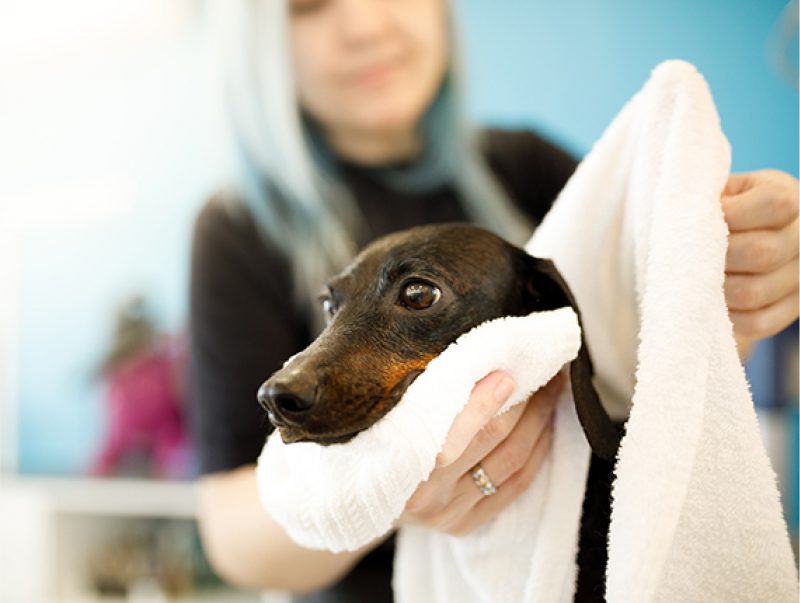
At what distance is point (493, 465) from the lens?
1.77 feet

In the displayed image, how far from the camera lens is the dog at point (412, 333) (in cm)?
44

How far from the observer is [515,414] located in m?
0.52

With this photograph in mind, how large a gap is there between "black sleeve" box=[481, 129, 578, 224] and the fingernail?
0.22 meters

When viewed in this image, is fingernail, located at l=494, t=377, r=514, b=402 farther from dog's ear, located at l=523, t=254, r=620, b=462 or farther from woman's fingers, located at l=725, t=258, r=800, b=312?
woman's fingers, located at l=725, t=258, r=800, b=312

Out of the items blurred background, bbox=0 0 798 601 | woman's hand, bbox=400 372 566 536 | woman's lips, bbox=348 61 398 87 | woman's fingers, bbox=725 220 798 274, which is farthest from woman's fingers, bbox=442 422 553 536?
blurred background, bbox=0 0 798 601

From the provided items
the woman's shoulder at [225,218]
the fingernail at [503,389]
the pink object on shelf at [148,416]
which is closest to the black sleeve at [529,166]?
the fingernail at [503,389]

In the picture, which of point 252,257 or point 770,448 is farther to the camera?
point 252,257

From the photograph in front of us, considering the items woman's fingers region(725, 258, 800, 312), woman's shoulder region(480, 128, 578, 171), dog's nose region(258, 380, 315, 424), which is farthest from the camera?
woman's shoulder region(480, 128, 578, 171)

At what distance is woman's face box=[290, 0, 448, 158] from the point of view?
817 millimetres

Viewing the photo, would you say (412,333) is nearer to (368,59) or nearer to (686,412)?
(686,412)

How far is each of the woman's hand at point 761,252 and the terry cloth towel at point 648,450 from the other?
0.03m

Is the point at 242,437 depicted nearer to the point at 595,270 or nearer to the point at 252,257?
the point at 252,257

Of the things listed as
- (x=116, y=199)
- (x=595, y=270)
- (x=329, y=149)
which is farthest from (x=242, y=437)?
(x=116, y=199)

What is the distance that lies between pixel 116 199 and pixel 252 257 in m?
1.74
